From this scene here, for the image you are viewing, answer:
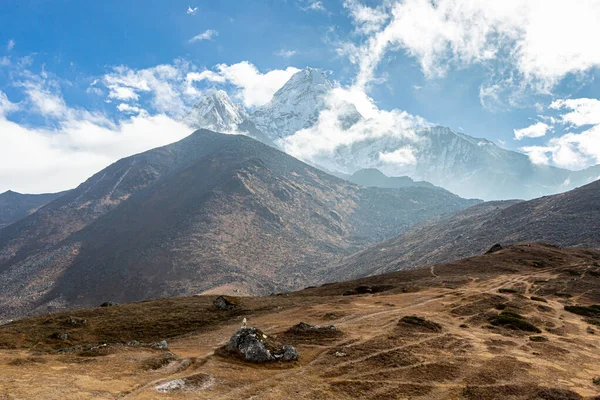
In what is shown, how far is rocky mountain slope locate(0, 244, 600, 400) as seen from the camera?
2367 cm

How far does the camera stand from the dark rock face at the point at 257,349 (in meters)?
29.3

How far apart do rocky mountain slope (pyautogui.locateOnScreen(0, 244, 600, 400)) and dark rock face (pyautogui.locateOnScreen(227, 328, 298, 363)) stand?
31.5 inches

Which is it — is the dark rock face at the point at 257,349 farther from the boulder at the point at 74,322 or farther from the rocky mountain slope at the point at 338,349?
the boulder at the point at 74,322

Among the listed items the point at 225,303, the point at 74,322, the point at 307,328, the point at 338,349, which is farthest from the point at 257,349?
the point at 74,322

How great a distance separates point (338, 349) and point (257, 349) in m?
7.25

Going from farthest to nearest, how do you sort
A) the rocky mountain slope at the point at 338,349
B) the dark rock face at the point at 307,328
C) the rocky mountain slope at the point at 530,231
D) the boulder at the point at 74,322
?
the rocky mountain slope at the point at 530,231 → the boulder at the point at 74,322 → the dark rock face at the point at 307,328 → the rocky mountain slope at the point at 338,349

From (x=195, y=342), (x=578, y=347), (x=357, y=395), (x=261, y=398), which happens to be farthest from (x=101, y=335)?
(x=578, y=347)

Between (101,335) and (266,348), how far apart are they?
1111 inches

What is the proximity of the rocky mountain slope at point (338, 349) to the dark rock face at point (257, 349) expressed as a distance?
799 millimetres

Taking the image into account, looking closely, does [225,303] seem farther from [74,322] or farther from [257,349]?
[257,349]

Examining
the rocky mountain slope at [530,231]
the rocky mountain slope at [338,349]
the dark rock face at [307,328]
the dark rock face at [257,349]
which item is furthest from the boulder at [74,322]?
the rocky mountain slope at [530,231]

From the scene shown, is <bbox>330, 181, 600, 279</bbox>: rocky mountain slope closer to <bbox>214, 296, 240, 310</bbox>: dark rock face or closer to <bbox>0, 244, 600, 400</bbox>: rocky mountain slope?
<bbox>0, 244, 600, 400</bbox>: rocky mountain slope

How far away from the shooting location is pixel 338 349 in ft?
104

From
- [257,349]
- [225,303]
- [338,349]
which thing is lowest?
[225,303]
